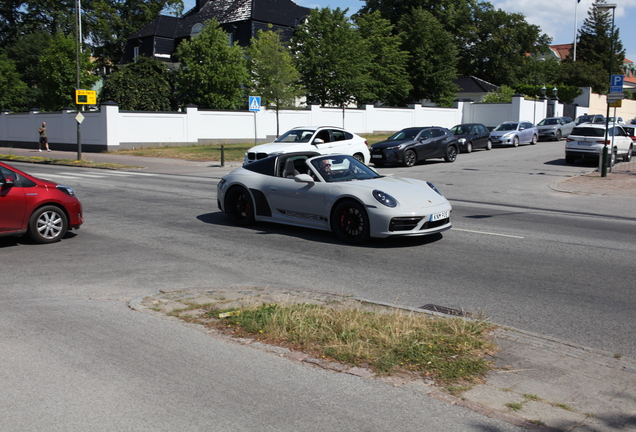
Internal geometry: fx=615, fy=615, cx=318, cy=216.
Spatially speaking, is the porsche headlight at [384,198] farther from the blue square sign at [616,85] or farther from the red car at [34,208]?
the blue square sign at [616,85]

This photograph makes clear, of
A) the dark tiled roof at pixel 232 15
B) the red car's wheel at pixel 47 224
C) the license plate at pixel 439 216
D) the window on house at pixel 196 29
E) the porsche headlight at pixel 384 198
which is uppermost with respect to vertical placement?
the dark tiled roof at pixel 232 15

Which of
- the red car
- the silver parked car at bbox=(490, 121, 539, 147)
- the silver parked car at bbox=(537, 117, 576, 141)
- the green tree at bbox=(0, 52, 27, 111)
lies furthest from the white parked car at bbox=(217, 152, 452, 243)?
the green tree at bbox=(0, 52, 27, 111)

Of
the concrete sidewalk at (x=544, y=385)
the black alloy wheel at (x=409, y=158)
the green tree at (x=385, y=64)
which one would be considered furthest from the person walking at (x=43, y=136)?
the concrete sidewalk at (x=544, y=385)

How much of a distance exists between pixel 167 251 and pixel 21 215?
2.34 m

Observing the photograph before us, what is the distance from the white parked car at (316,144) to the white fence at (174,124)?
680 cm

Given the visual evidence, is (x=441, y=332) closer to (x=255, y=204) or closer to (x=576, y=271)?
(x=576, y=271)

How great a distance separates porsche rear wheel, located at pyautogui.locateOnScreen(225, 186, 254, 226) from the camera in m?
11.2

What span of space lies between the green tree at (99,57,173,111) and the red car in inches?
1399

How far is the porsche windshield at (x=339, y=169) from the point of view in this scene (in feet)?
33.7

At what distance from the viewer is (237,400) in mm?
4098

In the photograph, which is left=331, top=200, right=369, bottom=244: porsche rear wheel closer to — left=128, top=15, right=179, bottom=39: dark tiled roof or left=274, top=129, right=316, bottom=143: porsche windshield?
left=274, top=129, right=316, bottom=143: porsche windshield

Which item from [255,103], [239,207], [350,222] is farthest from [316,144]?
[350,222]

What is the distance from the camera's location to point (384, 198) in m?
9.41

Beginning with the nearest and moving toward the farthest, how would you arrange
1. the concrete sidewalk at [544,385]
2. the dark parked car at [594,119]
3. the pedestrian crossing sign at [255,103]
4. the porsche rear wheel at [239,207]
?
the concrete sidewalk at [544,385] → the porsche rear wheel at [239,207] → the pedestrian crossing sign at [255,103] → the dark parked car at [594,119]
